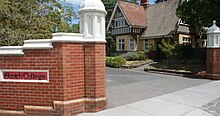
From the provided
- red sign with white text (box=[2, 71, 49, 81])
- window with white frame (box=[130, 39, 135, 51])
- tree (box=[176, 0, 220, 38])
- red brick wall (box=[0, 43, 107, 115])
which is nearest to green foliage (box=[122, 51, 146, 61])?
window with white frame (box=[130, 39, 135, 51])

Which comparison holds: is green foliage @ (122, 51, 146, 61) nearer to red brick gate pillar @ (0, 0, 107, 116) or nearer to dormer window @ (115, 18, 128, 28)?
dormer window @ (115, 18, 128, 28)

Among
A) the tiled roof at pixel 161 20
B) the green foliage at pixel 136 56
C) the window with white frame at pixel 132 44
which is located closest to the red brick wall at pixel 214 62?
the tiled roof at pixel 161 20

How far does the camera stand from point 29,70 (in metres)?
5.01

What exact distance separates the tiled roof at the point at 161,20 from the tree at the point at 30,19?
51.8 feet

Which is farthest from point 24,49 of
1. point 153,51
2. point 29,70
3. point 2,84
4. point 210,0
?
point 153,51

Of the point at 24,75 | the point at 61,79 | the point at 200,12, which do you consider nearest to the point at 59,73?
the point at 61,79

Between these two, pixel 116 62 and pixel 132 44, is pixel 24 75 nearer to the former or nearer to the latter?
pixel 116 62

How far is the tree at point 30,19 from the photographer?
757cm

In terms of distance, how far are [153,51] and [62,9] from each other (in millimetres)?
16552

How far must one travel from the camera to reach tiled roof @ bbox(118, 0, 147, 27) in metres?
26.2

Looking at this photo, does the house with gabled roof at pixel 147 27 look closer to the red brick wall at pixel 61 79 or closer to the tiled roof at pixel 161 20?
the tiled roof at pixel 161 20

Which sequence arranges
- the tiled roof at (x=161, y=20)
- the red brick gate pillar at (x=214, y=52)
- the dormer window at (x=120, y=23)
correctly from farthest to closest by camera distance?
1. the dormer window at (x=120, y=23)
2. the tiled roof at (x=161, y=20)
3. the red brick gate pillar at (x=214, y=52)

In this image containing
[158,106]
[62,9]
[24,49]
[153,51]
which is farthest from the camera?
[153,51]

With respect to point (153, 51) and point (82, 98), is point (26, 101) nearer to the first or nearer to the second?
point (82, 98)
